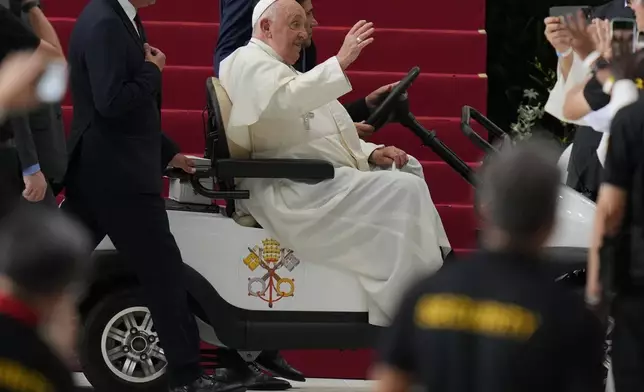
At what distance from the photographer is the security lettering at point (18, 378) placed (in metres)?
2.14

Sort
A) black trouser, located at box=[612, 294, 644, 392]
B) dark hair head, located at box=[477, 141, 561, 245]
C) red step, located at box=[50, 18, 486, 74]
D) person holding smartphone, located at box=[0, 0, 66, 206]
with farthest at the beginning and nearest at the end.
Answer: red step, located at box=[50, 18, 486, 74] → person holding smartphone, located at box=[0, 0, 66, 206] → black trouser, located at box=[612, 294, 644, 392] → dark hair head, located at box=[477, 141, 561, 245]

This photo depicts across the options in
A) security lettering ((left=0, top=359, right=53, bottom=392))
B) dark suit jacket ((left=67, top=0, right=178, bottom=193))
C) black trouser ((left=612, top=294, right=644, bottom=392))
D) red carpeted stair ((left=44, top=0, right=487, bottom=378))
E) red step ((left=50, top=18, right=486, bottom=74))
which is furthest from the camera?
red step ((left=50, top=18, right=486, bottom=74))

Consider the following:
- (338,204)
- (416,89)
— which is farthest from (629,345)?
(416,89)

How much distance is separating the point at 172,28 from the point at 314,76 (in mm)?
3204

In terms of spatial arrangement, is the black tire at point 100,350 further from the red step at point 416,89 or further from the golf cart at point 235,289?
the red step at point 416,89

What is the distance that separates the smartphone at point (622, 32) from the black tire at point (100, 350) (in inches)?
87.6

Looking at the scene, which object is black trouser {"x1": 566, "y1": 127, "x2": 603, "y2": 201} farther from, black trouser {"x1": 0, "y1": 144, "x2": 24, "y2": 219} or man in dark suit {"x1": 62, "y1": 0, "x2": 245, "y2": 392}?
black trouser {"x1": 0, "y1": 144, "x2": 24, "y2": 219}

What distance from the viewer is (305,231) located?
16.6 ft

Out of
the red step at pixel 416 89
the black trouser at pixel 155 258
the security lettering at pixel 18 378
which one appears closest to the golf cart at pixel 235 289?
the black trouser at pixel 155 258

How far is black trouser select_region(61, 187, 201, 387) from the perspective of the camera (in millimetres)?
4855

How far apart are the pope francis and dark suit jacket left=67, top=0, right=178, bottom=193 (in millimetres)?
393

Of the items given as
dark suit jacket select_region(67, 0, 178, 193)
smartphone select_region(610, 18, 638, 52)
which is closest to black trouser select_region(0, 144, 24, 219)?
dark suit jacket select_region(67, 0, 178, 193)

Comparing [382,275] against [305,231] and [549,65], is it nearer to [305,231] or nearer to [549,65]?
[305,231]

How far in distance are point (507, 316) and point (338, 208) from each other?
9.57ft
